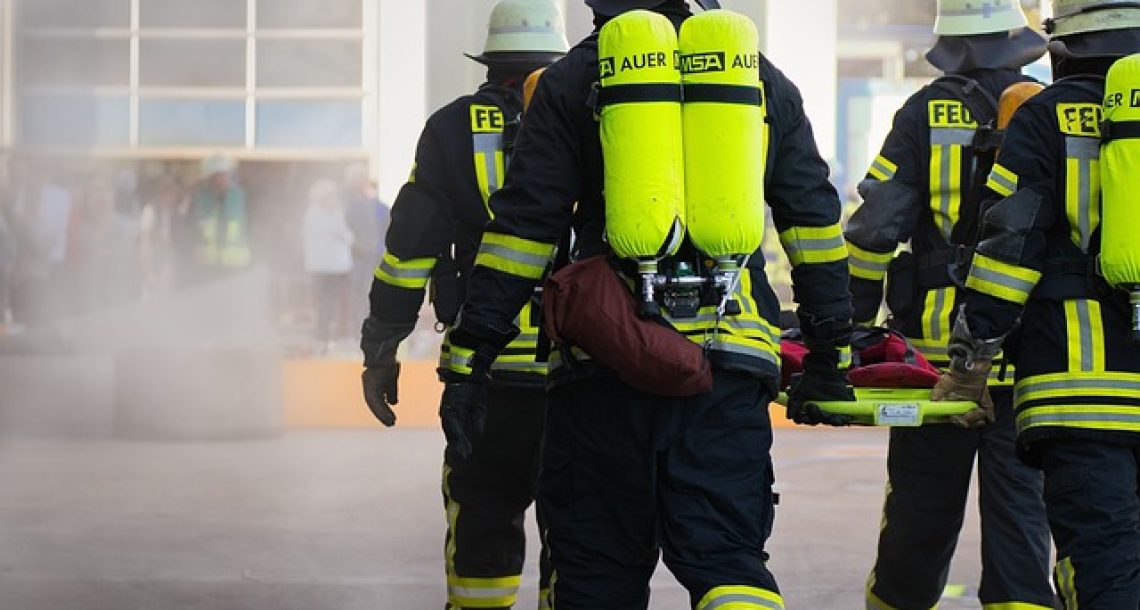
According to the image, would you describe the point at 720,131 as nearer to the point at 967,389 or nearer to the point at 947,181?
the point at 967,389

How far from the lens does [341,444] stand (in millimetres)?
11727

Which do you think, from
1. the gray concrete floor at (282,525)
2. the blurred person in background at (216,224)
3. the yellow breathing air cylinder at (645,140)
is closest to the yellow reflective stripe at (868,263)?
the gray concrete floor at (282,525)

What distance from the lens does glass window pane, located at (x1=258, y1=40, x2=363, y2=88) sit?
1295 centimetres

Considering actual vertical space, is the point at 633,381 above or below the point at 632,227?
below

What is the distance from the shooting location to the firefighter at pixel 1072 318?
4.84 metres

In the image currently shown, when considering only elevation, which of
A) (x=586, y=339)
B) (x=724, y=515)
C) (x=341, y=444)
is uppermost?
(x=586, y=339)

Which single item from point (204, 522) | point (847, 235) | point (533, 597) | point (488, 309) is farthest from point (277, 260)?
point (488, 309)

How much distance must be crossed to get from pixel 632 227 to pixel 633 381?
29cm

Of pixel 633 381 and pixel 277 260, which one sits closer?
pixel 633 381

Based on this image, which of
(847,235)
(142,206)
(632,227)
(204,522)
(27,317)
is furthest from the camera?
(142,206)

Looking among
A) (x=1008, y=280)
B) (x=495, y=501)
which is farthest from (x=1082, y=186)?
(x=495, y=501)

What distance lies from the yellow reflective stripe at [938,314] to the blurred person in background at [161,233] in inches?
277

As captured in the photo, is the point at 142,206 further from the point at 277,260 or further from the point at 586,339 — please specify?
the point at 586,339

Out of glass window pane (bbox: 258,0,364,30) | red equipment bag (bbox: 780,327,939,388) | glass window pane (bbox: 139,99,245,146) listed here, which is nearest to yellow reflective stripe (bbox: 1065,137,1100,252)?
red equipment bag (bbox: 780,327,939,388)
